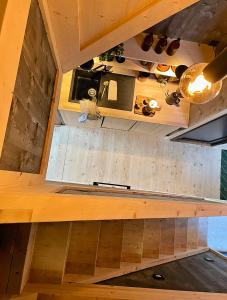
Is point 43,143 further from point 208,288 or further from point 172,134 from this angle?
point 172,134

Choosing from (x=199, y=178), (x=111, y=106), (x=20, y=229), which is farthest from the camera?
(x=199, y=178)

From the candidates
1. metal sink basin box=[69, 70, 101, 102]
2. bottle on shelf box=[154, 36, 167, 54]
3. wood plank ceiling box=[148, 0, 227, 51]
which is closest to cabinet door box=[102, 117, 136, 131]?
metal sink basin box=[69, 70, 101, 102]

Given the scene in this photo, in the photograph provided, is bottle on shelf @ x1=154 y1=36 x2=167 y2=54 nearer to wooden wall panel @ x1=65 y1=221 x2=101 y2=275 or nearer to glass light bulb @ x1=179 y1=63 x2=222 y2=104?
glass light bulb @ x1=179 y1=63 x2=222 y2=104

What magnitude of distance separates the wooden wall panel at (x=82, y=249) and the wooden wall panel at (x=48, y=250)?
0.26 metres

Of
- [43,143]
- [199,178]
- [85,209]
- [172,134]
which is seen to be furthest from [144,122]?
[85,209]

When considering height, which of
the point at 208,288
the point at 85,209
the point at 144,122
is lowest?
the point at 208,288

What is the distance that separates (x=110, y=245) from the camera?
1984mm

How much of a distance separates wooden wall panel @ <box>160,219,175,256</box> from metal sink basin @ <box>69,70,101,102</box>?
1.75 metres

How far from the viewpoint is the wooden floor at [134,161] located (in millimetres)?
3900

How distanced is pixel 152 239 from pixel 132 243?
11.1 inches

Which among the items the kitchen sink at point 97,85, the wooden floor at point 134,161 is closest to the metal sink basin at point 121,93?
the kitchen sink at point 97,85

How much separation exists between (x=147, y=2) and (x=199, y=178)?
12.2 feet

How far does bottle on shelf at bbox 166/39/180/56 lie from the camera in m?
2.31

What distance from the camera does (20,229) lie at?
4.24ft
